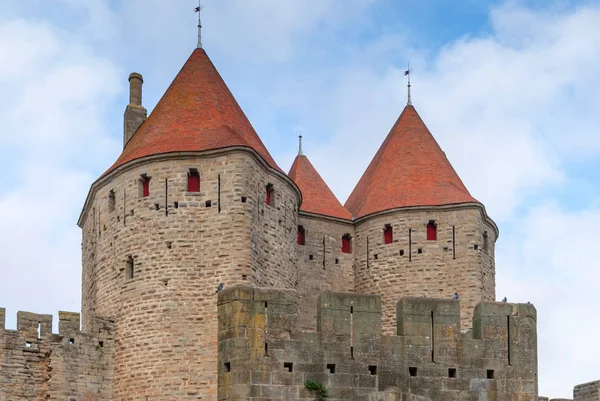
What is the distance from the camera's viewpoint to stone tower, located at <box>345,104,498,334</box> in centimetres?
3750

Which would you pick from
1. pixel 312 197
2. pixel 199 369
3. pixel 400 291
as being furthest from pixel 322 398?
pixel 312 197

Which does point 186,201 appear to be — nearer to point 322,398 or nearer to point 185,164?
point 185,164

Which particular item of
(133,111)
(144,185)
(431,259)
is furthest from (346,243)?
(144,185)

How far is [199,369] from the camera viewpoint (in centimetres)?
3109

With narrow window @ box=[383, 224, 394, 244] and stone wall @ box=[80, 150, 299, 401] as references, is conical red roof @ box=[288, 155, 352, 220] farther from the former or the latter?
stone wall @ box=[80, 150, 299, 401]

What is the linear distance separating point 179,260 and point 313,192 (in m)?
9.35

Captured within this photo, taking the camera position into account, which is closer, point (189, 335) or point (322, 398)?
point (322, 398)

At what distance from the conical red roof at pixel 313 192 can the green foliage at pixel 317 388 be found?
67.6 ft

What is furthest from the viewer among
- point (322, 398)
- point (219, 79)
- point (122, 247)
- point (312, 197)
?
point (312, 197)

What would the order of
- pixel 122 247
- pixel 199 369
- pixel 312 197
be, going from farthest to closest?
1. pixel 312 197
2. pixel 122 247
3. pixel 199 369

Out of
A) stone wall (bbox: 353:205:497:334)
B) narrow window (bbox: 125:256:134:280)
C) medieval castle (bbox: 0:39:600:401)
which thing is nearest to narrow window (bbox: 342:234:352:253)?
medieval castle (bbox: 0:39:600:401)

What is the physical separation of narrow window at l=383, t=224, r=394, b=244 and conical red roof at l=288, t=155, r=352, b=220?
1.49m

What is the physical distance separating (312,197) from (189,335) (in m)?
9.92

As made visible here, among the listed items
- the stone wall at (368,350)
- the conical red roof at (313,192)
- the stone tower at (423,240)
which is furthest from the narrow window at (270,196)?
the stone wall at (368,350)
